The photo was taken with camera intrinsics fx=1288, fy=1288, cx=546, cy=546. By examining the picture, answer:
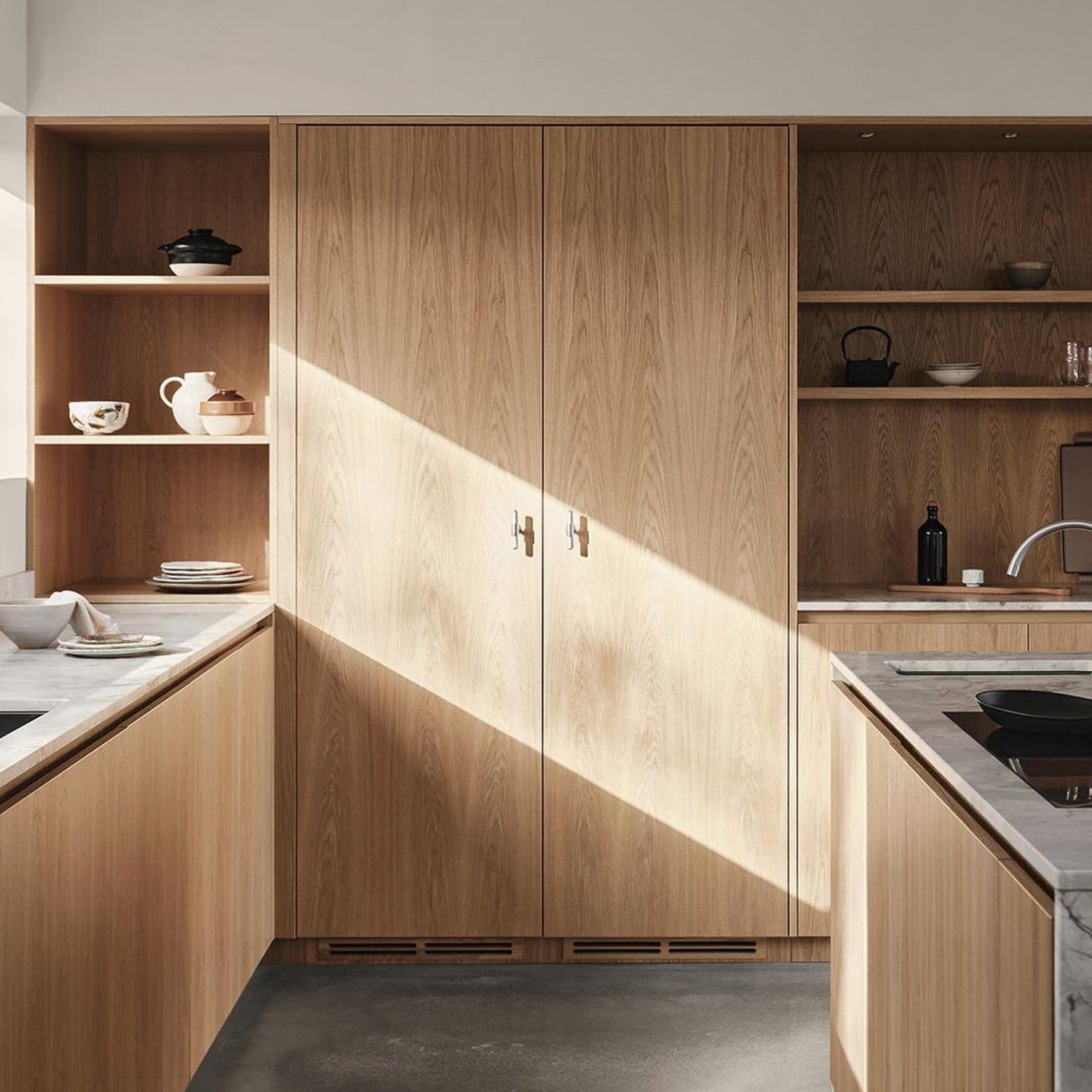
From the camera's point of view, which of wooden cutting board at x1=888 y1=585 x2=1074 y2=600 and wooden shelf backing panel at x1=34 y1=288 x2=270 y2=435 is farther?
wooden shelf backing panel at x1=34 y1=288 x2=270 y2=435

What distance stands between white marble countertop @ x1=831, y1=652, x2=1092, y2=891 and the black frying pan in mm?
53

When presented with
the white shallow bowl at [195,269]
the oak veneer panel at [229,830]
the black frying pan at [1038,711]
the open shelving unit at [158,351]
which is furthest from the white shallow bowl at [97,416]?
the black frying pan at [1038,711]

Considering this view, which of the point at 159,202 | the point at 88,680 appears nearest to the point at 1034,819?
Result: the point at 88,680

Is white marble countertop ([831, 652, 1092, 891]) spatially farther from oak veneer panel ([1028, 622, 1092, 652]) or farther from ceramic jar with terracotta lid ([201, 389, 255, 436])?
ceramic jar with terracotta lid ([201, 389, 255, 436])

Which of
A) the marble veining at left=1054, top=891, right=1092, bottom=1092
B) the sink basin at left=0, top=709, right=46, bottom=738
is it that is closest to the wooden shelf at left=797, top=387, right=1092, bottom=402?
the sink basin at left=0, top=709, right=46, bottom=738

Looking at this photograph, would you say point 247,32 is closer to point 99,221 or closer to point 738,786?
point 99,221

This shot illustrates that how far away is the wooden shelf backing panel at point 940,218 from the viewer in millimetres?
3787

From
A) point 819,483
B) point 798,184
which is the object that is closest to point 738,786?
point 819,483

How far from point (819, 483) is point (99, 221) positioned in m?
2.25

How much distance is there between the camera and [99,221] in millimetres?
3736

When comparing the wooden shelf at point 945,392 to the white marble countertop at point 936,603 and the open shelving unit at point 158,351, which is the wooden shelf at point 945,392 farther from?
the open shelving unit at point 158,351

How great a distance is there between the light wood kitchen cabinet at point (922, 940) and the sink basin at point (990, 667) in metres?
0.13

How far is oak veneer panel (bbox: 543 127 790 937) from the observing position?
10.9 feet

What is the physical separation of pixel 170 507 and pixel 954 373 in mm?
2284
